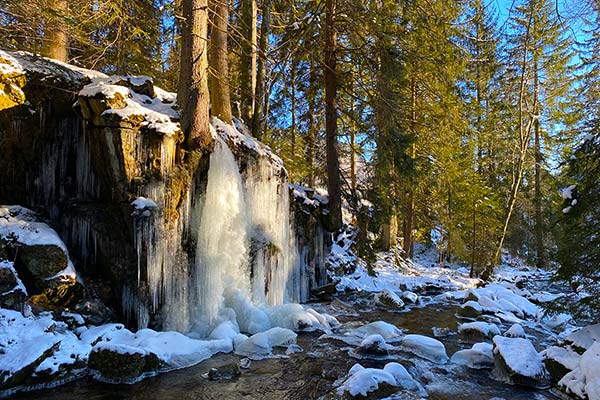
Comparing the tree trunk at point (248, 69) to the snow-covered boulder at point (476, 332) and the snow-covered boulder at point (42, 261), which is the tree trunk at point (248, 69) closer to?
the snow-covered boulder at point (42, 261)

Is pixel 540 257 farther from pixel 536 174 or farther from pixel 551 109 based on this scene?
pixel 551 109

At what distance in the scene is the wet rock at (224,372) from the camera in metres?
5.38

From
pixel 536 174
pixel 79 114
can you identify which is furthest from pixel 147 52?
pixel 536 174

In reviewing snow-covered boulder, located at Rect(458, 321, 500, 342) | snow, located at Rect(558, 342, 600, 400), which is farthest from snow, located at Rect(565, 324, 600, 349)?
snow-covered boulder, located at Rect(458, 321, 500, 342)

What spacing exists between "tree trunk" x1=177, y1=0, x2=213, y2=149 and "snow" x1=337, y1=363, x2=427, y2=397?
526 centimetres

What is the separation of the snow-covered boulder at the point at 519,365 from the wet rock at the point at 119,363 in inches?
198

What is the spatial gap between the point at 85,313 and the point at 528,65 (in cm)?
1799

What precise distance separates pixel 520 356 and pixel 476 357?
2.18ft

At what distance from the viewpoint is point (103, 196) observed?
7578mm

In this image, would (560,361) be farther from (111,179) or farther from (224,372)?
(111,179)

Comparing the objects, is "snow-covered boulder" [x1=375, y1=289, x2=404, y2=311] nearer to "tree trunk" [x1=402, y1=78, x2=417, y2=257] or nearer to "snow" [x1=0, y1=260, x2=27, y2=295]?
"tree trunk" [x1=402, y1=78, x2=417, y2=257]

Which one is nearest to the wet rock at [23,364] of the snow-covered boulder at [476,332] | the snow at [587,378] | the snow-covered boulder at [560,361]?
the snow at [587,378]

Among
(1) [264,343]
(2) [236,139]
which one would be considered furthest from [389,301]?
(2) [236,139]

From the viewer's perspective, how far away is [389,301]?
1091 centimetres
